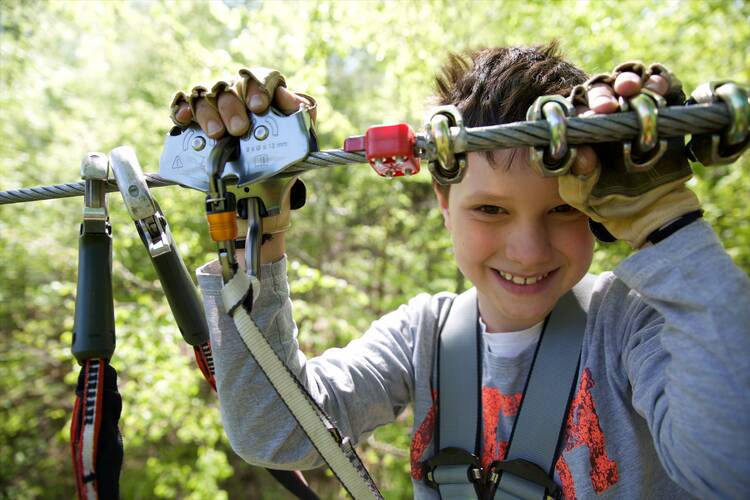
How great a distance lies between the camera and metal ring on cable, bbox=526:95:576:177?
85 cm

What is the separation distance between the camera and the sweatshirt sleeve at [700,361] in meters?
0.85

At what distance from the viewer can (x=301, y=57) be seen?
3607mm

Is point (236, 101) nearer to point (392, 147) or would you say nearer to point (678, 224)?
point (392, 147)

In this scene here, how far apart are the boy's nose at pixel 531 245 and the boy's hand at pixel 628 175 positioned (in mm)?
299

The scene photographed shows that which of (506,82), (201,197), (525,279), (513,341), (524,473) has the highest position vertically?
(201,197)

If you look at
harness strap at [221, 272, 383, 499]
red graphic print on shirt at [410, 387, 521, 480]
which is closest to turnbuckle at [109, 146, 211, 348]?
harness strap at [221, 272, 383, 499]

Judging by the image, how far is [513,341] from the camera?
158 cm

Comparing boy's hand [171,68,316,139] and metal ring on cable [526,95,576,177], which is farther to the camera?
boy's hand [171,68,316,139]

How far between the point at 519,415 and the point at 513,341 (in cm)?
23

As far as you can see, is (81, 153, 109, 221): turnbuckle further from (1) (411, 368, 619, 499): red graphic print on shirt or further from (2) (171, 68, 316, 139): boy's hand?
(1) (411, 368, 619, 499): red graphic print on shirt

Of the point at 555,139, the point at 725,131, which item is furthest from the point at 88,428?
the point at 725,131

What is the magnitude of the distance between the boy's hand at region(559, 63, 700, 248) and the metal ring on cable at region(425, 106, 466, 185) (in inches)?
7.8

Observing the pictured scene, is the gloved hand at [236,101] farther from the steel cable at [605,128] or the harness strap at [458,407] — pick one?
the harness strap at [458,407]

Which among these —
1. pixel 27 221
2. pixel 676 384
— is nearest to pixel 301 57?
pixel 676 384
